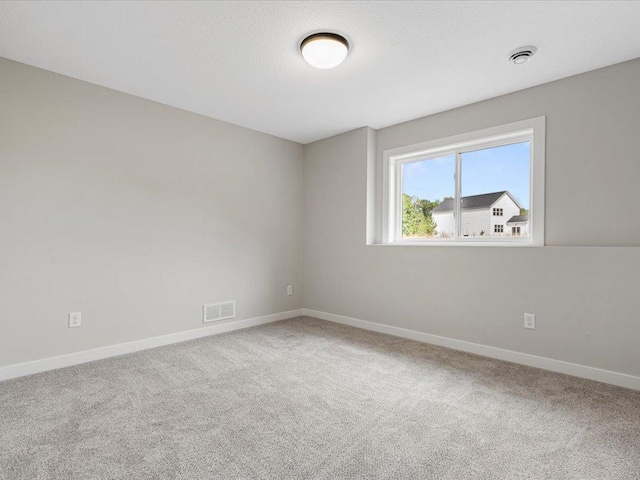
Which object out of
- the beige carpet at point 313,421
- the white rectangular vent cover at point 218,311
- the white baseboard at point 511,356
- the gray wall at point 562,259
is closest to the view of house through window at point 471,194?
the gray wall at point 562,259

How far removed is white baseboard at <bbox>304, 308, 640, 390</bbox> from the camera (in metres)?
2.47

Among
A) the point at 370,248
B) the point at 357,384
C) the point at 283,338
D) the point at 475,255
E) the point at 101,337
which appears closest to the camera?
the point at 357,384

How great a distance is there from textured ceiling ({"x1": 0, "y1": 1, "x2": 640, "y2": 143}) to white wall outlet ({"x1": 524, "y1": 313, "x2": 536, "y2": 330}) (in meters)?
1.97

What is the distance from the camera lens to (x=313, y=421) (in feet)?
6.41

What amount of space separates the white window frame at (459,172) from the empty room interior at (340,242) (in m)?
0.02

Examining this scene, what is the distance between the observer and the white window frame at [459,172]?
9.61 ft

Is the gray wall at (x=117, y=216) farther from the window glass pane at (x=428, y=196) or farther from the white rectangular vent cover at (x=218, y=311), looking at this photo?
the window glass pane at (x=428, y=196)

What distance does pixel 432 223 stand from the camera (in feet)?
12.5

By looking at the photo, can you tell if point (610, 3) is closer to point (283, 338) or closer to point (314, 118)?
point (314, 118)

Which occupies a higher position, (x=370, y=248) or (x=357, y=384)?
(x=370, y=248)

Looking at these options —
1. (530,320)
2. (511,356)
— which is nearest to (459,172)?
(530,320)

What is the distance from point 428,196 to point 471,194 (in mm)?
484

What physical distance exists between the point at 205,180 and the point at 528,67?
3.14m

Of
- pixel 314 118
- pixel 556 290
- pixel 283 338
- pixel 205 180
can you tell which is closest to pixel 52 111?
pixel 205 180
